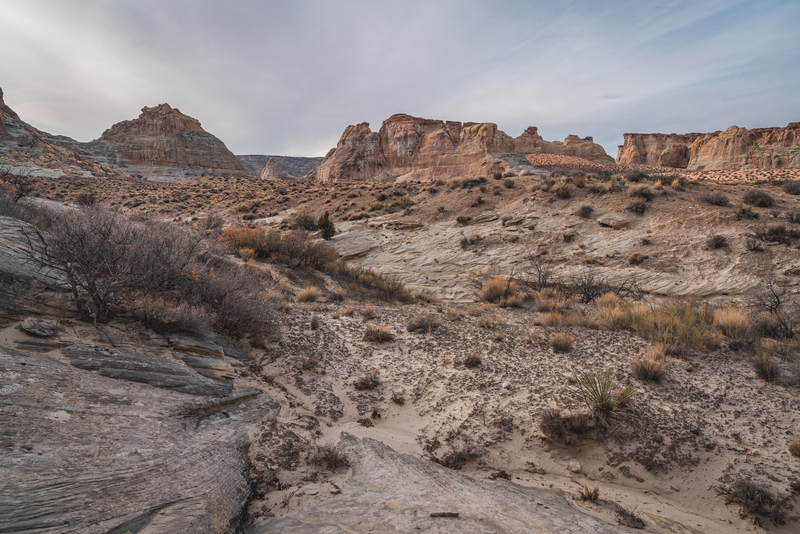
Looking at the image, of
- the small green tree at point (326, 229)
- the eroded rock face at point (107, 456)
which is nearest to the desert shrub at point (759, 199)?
the small green tree at point (326, 229)

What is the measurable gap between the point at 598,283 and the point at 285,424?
10.7 meters

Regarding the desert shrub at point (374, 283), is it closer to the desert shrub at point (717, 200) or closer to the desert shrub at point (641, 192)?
the desert shrub at point (641, 192)

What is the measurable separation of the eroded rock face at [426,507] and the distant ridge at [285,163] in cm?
11840

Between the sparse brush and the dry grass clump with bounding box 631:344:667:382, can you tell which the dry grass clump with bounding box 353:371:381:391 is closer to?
the dry grass clump with bounding box 631:344:667:382

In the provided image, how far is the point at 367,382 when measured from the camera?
536 centimetres

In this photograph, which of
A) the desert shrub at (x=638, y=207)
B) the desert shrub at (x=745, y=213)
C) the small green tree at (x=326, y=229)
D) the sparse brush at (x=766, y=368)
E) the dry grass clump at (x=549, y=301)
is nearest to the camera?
the sparse brush at (x=766, y=368)

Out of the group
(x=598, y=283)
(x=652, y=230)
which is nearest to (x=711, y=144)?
(x=652, y=230)

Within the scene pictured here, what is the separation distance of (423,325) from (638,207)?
40.7 ft

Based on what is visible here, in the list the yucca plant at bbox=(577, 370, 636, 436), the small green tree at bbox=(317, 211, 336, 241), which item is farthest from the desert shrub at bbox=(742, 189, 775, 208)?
the small green tree at bbox=(317, 211, 336, 241)

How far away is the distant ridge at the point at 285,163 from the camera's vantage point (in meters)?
115

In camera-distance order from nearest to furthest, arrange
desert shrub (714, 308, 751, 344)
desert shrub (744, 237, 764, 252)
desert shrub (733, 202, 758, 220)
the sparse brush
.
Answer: the sparse brush, desert shrub (714, 308, 751, 344), desert shrub (744, 237, 764, 252), desert shrub (733, 202, 758, 220)

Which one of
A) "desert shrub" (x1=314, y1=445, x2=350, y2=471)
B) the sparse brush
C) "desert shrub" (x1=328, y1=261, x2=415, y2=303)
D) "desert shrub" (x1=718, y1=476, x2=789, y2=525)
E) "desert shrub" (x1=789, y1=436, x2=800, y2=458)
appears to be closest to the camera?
"desert shrub" (x1=718, y1=476, x2=789, y2=525)

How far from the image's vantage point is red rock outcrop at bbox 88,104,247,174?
68.9 metres

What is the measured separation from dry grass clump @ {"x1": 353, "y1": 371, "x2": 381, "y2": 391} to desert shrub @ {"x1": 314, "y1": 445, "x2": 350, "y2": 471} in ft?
5.44
